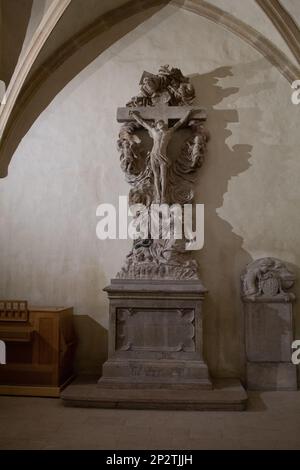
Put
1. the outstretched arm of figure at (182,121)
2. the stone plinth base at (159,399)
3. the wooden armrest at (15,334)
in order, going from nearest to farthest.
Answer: the stone plinth base at (159,399)
the wooden armrest at (15,334)
the outstretched arm of figure at (182,121)

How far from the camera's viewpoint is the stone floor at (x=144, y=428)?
358 centimetres

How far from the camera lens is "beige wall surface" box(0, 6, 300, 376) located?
5.88 m

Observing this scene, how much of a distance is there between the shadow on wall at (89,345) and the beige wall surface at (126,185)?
14 millimetres

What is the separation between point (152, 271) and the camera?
5.60m

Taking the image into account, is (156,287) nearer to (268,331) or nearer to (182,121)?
(268,331)

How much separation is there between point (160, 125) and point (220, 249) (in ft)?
6.14

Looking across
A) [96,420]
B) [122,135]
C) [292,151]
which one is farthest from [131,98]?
[96,420]

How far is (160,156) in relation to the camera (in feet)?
19.1

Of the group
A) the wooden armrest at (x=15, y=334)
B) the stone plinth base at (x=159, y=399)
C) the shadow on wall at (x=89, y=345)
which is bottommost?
the stone plinth base at (x=159, y=399)

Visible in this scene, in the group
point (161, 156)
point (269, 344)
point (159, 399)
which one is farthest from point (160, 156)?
point (159, 399)

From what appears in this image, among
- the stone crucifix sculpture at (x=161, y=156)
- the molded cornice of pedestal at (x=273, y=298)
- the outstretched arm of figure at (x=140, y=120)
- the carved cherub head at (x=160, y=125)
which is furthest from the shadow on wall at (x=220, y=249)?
the outstretched arm of figure at (x=140, y=120)

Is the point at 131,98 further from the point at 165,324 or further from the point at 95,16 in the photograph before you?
the point at 165,324

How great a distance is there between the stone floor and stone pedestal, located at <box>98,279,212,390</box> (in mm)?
711

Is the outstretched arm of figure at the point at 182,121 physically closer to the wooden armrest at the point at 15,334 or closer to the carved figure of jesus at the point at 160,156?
the carved figure of jesus at the point at 160,156
